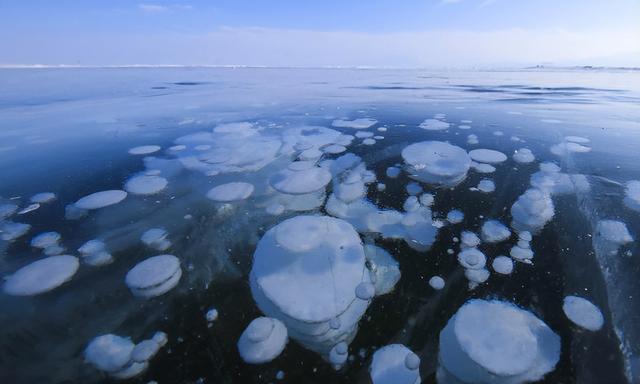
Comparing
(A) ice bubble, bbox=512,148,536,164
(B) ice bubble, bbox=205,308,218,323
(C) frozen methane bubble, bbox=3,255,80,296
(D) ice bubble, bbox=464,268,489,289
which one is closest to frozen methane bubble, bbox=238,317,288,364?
(B) ice bubble, bbox=205,308,218,323

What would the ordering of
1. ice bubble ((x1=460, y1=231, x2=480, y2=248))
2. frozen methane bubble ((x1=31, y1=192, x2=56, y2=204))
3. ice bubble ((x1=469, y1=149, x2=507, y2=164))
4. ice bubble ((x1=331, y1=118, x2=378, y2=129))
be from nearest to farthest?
ice bubble ((x1=460, y1=231, x2=480, y2=248)) → frozen methane bubble ((x1=31, y1=192, x2=56, y2=204)) → ice bubble ((x1=469, y1=149, x2=507, y2=164)) → ice bubble ((x1=331, y1=118, x2=378, y2=129))

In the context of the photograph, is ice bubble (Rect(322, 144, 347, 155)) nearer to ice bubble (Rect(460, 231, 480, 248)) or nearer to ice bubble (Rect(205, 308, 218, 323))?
ice bubble (Rect(460, 231, 480, 248))

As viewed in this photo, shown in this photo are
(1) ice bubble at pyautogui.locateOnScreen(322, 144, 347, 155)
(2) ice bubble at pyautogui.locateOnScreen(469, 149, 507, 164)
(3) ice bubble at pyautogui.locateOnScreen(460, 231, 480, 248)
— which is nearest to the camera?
(3) ice bubble at pyautogui.locateOnScreen(460, 231, 480, 248)

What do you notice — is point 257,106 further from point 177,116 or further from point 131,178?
point 131,178

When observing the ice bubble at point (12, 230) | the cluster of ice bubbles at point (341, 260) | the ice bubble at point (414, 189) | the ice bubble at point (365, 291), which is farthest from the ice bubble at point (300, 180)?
the ice bubble at point (12, 230)

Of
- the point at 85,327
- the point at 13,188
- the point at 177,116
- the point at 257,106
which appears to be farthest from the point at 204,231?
the point at 257,106

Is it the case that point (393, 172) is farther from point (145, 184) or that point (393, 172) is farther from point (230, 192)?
point (145, 184)

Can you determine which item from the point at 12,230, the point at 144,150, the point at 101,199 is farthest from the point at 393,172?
the point at 144,150
